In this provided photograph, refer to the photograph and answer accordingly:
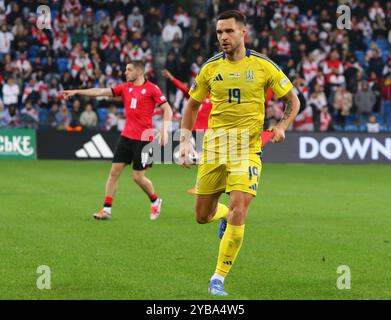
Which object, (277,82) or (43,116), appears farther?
(43,116)

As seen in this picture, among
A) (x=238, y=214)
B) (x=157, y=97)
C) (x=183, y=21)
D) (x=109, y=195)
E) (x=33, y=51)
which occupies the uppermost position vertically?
(x=183, y=21)

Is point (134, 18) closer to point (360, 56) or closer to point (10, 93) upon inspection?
point (10, 93)

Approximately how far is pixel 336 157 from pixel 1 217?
1489cm

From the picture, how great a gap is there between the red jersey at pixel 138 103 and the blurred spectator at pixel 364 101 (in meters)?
15.6

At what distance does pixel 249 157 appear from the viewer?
890cm

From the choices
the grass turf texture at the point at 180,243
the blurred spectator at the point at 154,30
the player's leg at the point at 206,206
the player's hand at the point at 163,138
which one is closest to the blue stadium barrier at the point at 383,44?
the blurred spectator at the point at 154,30

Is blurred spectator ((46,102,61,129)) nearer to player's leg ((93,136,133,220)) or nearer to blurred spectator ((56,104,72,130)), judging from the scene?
blurred spectator ((56,104,72,130))

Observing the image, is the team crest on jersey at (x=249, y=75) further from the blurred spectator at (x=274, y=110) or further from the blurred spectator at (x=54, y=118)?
the blurred spectator at (x=54, y=118)

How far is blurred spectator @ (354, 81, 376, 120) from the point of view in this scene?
29.3 meters

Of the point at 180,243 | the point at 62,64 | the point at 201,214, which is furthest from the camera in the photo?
the point at 62,64

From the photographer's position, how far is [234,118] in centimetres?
899

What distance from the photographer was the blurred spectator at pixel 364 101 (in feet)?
96.3

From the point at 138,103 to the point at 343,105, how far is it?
15713 mm

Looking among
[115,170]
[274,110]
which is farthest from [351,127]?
[115,170]
